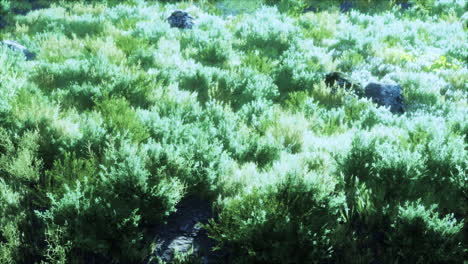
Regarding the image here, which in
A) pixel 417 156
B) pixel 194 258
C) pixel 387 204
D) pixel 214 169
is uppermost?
pixel 417 156

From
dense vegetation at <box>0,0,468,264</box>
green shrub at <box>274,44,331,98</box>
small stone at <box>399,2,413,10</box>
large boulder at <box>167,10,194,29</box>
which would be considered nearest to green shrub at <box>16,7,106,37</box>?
dense vegetation at <box>0,0,468,264</box>

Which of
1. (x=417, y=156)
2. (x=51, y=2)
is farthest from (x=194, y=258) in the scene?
(x=51, y=2)

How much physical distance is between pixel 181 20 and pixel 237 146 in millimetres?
5857

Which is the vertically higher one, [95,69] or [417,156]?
[417,156]

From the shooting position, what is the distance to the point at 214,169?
436 centimetres

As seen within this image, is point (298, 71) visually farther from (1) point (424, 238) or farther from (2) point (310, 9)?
(2) point (310, 9)

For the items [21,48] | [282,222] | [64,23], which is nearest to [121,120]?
[282,222]

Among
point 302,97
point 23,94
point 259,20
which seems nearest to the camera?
point 23,94

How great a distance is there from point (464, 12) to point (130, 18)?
955cm

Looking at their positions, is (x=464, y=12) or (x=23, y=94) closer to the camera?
(x=23, y=94)

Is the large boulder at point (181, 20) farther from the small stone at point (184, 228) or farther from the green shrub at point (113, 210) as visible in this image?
the small stone at point (184, 228)

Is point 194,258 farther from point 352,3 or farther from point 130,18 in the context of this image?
point 352,3

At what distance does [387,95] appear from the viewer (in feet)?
21.6

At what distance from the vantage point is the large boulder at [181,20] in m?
9.61
